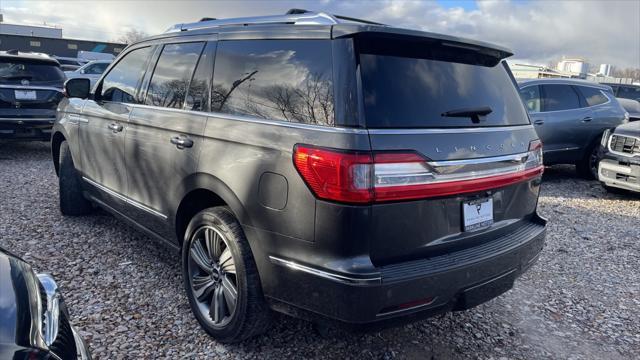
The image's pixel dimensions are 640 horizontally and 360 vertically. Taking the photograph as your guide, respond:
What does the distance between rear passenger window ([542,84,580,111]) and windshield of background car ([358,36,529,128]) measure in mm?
5840


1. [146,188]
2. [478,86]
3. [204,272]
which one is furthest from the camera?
[146,188]

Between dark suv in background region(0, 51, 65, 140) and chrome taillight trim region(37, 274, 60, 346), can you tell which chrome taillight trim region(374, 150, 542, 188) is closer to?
chrome taillight trim region(37, 274, 60, 346)

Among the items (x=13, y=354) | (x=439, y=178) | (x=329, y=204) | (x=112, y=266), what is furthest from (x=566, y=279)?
(x=13, y=354)

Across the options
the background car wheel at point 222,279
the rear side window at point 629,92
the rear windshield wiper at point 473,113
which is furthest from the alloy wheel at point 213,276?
the rear side window at point 629,92

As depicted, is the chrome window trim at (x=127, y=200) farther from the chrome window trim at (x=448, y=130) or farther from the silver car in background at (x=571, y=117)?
the silver car in background at (x=571, y=117)

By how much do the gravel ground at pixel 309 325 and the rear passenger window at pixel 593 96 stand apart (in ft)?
12.5

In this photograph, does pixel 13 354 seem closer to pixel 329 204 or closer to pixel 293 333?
pixel 329 204

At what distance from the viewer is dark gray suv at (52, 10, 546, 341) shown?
2.14 metres

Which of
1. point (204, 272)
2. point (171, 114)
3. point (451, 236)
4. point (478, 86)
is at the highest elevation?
point (478, 86)

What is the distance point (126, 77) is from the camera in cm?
399

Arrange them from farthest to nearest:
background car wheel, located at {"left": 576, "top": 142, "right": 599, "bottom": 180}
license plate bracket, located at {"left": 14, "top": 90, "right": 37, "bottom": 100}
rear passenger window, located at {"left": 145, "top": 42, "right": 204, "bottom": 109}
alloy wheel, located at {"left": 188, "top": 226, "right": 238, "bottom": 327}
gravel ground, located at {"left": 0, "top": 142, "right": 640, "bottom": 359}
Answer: background car wheel, located at {"left": 576, "top": 142, "right": 599, "bottom": 180}, license plate bracket, located at {"left": 14, "top": 90, "right": 37, "bottom": 100}, rear passenger window, located at {"left": 145, "top": 42, "right": 204, "bottom": 109}, gravel ground, located at {"left": 0, "top": 142, "right": 640, "bottom": 359}, alloy wheel, located at {"left": 188, "top": 226, "right": 238, "bottom": 327}

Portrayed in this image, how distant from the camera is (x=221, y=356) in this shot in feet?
9.07

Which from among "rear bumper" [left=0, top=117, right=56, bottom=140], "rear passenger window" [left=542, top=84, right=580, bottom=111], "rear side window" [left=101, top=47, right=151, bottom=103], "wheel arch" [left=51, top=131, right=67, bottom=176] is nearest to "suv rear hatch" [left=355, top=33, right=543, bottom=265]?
"rear side window" [left=101, top=47, right=151, bottom=103]

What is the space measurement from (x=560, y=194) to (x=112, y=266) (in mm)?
6630
